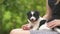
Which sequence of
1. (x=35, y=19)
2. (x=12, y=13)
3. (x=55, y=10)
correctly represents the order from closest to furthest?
(x=55, y=10) → (x=35, y=19) → (x=12, y=13)

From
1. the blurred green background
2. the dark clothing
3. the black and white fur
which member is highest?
the blurred green background

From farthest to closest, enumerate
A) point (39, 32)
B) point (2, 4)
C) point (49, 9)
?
point (2, 4) → point (49, 9) → point (39, 32)

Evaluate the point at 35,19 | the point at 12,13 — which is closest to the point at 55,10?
the point at 35,19

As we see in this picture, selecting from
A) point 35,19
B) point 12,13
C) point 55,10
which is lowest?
point 55,10

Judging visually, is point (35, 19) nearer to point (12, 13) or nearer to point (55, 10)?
point (55, 10)

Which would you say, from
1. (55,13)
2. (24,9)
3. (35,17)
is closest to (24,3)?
(24,9)

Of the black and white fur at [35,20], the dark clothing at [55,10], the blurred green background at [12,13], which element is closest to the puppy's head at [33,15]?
the black and white fur at [35,20]

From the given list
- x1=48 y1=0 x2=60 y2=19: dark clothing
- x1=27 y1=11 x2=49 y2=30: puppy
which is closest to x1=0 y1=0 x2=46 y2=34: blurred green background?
x1=27 y1=11 x2=49 y2=30: puppy

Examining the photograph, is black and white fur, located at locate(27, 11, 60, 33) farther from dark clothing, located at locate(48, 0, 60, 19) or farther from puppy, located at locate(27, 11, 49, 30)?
dark clothing, located at locate(48, 0, 60, 19)

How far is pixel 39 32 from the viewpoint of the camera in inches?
79.4

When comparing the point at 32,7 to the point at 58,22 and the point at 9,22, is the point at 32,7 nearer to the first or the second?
the point at 9,22

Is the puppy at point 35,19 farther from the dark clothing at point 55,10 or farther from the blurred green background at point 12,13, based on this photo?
the blurred green background at point 12,13

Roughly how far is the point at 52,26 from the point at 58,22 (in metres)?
0.06

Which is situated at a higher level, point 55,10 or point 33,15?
point 33,15
